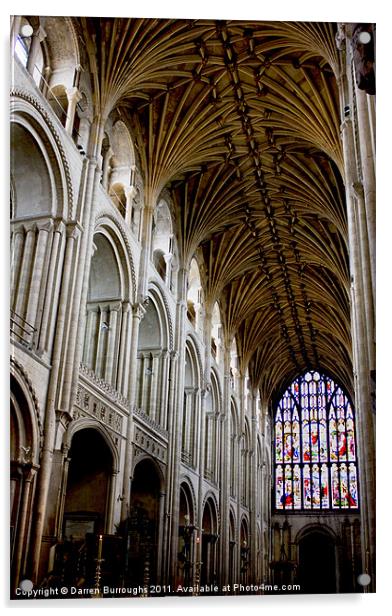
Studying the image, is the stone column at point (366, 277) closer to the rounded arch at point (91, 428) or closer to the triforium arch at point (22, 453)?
the triforium arch at point (22, 453)

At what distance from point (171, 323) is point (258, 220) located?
702cm

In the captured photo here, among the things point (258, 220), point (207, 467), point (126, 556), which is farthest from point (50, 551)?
point (258, 220)

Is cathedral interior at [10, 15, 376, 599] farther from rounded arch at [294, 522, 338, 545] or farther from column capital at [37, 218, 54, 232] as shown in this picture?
rounded arch at [294, 522, 338, 545]

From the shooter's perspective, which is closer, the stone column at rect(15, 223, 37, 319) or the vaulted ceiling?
the stone column at rect(15, 223, 37, 319)

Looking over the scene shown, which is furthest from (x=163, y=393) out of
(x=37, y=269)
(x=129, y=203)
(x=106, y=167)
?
(x=37, y=269)

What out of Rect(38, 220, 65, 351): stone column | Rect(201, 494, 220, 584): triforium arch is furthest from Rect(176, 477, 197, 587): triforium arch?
Rect(38, 220, 65, 351): stone column

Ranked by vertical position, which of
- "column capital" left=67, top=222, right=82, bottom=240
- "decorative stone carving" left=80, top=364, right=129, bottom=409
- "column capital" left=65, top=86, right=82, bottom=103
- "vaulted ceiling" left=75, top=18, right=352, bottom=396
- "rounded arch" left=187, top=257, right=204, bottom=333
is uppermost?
"vaulted ceiling" left=75, top=18, right=352, bottom=396

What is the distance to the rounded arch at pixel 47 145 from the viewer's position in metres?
13.7

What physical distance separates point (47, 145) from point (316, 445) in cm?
2084

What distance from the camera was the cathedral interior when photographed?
12.6 meters

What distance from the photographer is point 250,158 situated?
24.1m

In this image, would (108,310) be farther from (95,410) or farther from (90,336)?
(95,410)

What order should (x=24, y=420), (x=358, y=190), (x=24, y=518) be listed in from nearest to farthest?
(x=24, y=518), (x=24, y=420), (x=358, y=190)

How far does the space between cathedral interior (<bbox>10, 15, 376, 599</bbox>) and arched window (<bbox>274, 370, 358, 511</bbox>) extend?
14 centimetres
